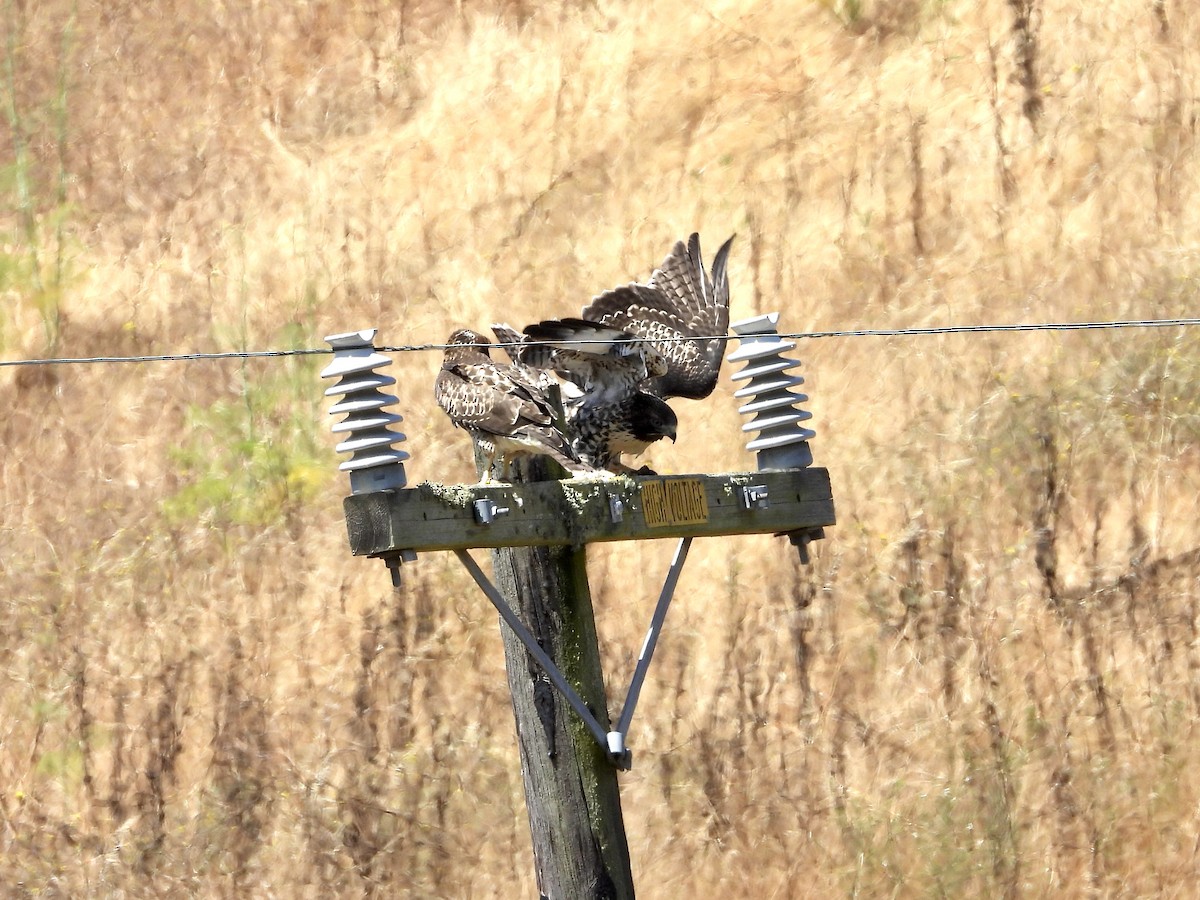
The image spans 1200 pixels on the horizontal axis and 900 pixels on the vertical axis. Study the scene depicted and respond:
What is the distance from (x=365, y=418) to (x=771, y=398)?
172 centimetres

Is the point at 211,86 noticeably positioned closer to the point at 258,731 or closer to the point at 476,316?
the point at 476,316

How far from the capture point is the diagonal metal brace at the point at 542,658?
5809 millimetres

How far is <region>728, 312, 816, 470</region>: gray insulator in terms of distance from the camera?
21.3 feet

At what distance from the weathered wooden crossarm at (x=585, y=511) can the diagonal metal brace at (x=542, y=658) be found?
8.4 inches

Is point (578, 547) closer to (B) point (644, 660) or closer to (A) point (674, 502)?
(A) point (674, 502)

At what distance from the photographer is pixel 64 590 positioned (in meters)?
11.9

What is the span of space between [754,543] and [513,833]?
236 centimetres

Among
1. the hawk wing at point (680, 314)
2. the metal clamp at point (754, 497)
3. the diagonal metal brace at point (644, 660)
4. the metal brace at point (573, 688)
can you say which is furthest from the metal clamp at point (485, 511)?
the hawk wing at point (680, 314)

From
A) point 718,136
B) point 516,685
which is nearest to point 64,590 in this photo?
point 718,136

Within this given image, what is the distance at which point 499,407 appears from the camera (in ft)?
20.7

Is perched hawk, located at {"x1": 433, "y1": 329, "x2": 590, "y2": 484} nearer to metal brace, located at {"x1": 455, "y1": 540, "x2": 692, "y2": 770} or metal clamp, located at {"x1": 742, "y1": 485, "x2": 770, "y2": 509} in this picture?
metal brace, located at {"x1": 455, "y1": 540, "x2": 692, "y2": 770}

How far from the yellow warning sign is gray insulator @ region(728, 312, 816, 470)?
18.6 inches

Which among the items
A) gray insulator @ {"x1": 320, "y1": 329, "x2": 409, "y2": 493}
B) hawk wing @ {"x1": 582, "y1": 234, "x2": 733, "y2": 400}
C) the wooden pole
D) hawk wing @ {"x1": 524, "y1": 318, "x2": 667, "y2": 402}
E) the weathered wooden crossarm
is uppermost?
hawk wing @ {"x1": 582, "y1": 234, "x2": 733, "y2": 400}

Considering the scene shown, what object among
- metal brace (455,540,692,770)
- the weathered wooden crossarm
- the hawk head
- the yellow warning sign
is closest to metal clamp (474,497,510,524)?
the weathered wooden crossarm
